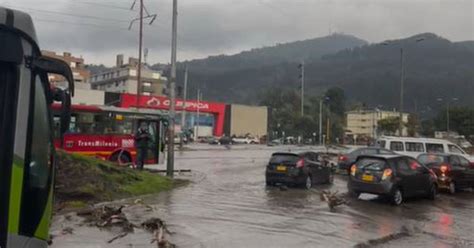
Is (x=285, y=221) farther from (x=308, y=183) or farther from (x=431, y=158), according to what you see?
(x=431, y=158)

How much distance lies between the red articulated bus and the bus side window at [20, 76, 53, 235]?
64.4ft

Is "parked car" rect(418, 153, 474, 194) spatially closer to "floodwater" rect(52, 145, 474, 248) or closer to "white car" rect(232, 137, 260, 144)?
"floodwater" rect(52, 145, 474, 248)

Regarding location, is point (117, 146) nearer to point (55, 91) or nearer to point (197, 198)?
point (197, 198)

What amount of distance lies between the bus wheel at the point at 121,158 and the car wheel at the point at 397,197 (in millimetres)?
12063

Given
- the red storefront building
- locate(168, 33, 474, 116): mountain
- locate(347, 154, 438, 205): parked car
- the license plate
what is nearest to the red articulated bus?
locate(347, 154, 438, 205): parked car

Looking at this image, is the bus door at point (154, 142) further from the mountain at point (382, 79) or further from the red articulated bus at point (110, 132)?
the mountain at point (382, 79)

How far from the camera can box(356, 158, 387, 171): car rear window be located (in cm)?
1834

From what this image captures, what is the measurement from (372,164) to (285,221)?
227 inches

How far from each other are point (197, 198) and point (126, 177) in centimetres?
288

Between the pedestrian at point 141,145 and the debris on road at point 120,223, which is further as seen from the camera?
the pedestrian at point 141,145

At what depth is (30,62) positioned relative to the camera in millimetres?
4480

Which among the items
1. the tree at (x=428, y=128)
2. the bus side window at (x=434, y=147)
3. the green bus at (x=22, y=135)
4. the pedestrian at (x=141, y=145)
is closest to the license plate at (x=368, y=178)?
the pedestrian at (x=141, y=145)

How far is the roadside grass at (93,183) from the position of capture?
52.4 ft

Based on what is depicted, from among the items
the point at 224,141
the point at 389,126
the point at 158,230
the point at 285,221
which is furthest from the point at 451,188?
the point at 389,126
